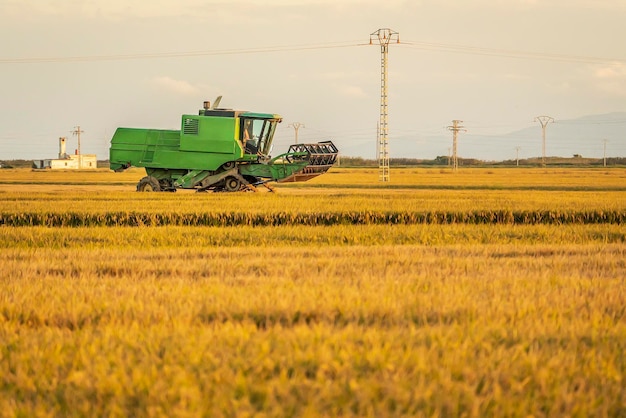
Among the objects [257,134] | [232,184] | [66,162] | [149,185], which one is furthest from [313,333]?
[66,162]

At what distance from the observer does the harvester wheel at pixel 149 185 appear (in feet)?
108

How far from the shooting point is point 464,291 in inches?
313

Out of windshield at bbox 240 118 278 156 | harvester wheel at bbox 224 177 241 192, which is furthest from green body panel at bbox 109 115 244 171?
harvester wheel at bbox 224 177 241 192

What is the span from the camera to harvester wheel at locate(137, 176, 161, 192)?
32906 mm

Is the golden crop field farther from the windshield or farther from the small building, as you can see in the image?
the small building

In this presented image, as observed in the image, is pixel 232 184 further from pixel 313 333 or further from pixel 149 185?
pixel 313 333

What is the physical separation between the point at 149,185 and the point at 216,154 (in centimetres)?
337

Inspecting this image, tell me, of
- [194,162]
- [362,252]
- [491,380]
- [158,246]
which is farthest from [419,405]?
[194,162]

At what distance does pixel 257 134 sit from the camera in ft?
108

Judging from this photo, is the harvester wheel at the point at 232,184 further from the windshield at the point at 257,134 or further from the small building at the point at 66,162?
the small building at the point at 66,162

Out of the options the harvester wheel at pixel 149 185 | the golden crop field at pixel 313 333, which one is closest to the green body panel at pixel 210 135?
Result: the harvester wheel at pixel 149 185

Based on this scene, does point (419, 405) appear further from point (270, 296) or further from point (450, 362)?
point (270, 296)

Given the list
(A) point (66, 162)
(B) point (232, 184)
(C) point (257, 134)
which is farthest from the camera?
(A) point (66, 162)

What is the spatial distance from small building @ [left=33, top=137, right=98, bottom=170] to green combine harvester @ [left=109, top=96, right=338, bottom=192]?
105 meters
